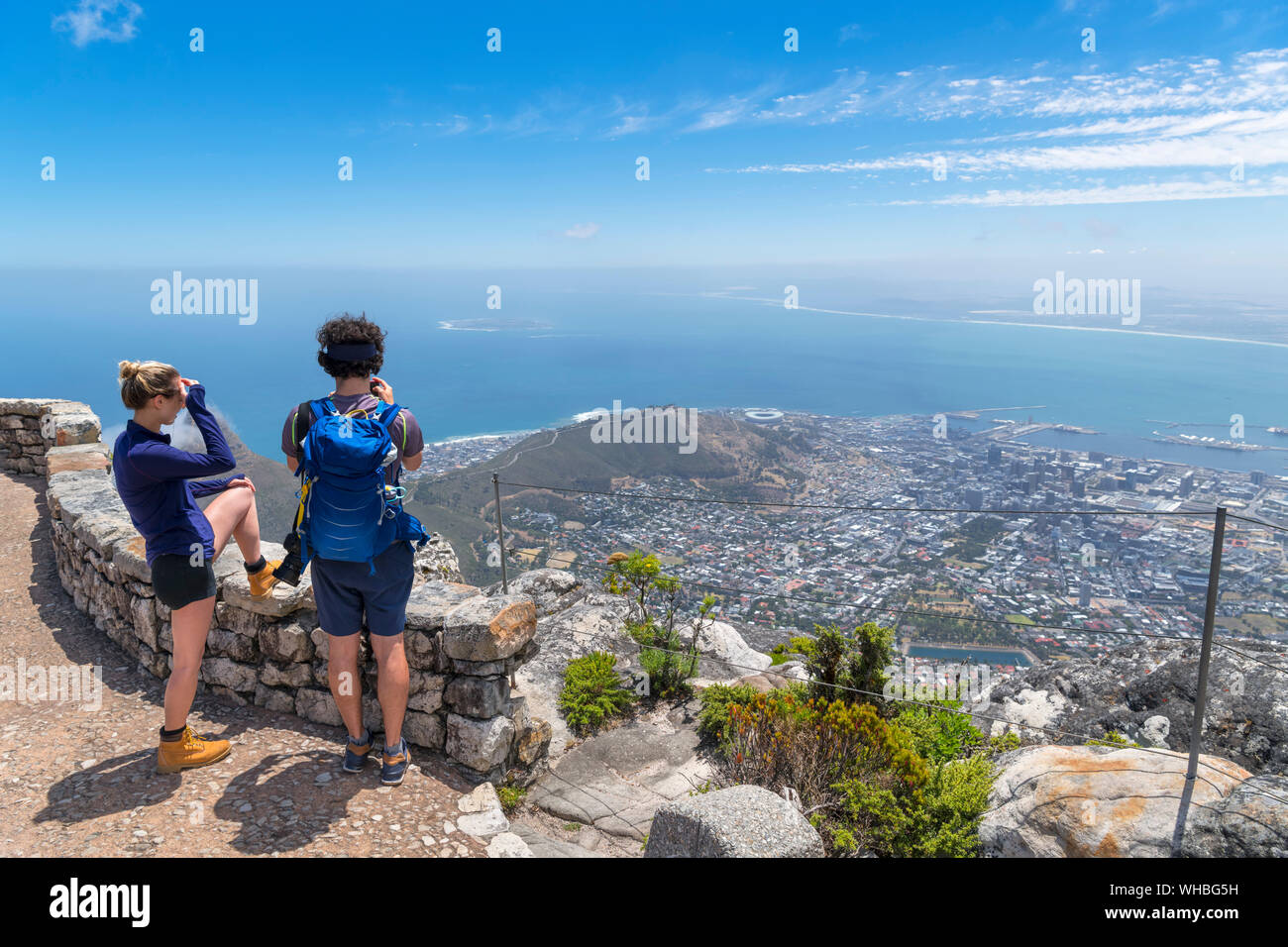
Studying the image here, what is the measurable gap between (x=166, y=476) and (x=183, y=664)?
38.8 inches

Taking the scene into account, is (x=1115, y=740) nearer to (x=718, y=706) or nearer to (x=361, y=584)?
(x=718, y=706)

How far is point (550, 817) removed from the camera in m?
4.02

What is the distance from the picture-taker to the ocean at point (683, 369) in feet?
179

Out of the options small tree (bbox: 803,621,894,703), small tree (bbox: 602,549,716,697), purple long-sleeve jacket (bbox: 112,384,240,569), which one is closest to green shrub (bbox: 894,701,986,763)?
small tree (bbox: 803,621,894,703)

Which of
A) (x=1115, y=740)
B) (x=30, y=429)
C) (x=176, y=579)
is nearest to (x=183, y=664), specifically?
(x=176, y=579)

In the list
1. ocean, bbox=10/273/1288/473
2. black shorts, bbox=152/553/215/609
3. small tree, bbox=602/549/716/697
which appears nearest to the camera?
black shorts, bbox=152/553/215/609

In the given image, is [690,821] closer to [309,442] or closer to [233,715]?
[309,442]

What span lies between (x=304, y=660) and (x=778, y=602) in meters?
14.2

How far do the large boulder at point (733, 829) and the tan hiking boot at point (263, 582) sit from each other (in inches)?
104

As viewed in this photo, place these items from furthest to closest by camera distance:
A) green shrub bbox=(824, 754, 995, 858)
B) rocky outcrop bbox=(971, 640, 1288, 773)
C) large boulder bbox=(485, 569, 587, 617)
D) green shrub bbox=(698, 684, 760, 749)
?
large boulder bbox=(485, 569, 587, 617), green shrub bbox=(698, 684, 760, 749), rocky outcrop bbox=(971, 640, 1288, 773), green shrub bbox=(824, 754, 995, 858)

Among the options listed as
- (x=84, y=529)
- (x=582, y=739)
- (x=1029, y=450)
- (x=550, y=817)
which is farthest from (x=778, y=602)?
(x=1029, y=450)

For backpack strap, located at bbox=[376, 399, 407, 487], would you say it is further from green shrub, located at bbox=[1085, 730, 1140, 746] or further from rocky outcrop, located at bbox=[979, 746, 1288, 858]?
green shrub, located at bbox=[1085, 730, 1140, 746]

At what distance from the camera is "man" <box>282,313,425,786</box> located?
121 inches

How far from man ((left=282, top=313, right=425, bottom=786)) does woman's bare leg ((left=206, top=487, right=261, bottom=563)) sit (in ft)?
2.53
